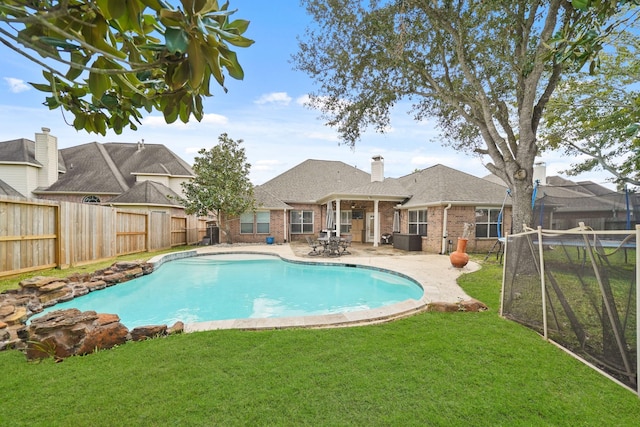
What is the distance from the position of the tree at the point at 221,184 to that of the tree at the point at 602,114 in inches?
622

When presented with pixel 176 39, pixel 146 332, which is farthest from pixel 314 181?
pixel 176 39

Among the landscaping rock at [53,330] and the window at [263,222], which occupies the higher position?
the window at [263,222]

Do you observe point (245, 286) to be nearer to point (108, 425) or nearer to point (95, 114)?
point (108, 425)

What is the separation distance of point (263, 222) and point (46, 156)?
57.2ft

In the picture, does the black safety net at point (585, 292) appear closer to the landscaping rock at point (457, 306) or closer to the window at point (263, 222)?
the landscaping rock at point (457, 306)

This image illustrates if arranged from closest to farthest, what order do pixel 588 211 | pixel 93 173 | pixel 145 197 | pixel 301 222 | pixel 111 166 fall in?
pixel 588 211 → pixel 145 197 → pixel 301 222 → pixel 93 173 → pixel 111 166

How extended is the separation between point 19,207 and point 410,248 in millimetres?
14899

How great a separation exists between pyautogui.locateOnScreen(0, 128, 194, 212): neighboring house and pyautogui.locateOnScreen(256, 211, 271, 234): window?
5.28m

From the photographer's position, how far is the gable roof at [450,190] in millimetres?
14211

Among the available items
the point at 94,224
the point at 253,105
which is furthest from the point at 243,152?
the point at 94,224

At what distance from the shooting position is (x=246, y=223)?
1903 cm

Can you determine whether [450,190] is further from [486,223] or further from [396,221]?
[396,221]

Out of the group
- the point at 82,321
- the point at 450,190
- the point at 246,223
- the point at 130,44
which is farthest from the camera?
the point at 246,223

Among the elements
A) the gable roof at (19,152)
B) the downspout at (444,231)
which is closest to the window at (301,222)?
the downspout at (444,231)
